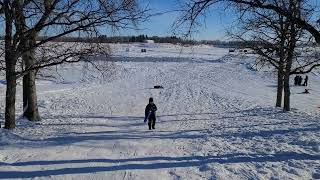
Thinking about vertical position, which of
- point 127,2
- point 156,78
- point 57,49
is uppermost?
point 127,2

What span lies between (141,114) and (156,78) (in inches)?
1091

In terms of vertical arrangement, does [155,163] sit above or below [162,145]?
above

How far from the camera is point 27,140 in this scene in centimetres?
1321

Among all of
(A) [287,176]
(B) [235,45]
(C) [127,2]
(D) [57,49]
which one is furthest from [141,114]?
(A) [287,176]

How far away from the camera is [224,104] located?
97.3ft

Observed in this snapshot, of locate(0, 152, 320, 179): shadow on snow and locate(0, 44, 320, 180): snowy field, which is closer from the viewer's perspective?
locate(0, 152, 320, 179): shadow on snow

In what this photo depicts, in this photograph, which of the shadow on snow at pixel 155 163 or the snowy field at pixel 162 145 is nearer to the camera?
the shadow on snow at pixel 155 163

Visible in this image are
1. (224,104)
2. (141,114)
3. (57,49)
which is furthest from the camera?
(224,104)

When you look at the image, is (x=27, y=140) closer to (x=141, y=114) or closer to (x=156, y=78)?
(x=141, y=114)

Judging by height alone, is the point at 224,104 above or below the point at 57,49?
below

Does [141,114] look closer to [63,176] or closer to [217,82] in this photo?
[63,176]

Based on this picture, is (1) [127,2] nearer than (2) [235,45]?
Yes

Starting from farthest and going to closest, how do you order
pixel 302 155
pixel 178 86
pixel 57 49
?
pixel 178 86, pixel 57 49, pixel 302 155

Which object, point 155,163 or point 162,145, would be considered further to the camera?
point 162,145
